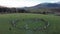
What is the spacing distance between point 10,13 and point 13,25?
0.09m

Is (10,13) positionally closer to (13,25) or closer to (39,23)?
(13,25)

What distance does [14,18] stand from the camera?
2.90 ft

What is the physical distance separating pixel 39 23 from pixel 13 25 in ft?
0.60

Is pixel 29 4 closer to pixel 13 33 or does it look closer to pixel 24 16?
pixel 24 16

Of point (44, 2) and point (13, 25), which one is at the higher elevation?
point (44, 2)

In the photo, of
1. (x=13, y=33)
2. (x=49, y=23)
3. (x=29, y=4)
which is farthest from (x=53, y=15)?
(x=13, y=33)

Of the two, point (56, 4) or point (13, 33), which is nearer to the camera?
point (13, 33)

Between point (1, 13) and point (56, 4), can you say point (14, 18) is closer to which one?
point (1, 13)

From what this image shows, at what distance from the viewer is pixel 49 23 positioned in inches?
34.2

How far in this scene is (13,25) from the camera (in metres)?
0.88

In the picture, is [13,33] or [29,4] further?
[29,4]

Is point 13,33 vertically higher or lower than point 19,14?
lower

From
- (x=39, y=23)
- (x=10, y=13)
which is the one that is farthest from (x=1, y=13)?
(x=39, y=23)

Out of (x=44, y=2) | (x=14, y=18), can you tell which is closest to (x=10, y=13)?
(x=14, y=18)
